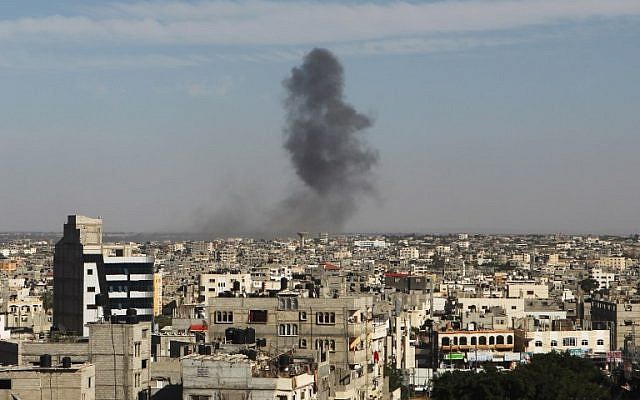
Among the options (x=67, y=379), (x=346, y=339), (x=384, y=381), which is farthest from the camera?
(x=384, y=381)

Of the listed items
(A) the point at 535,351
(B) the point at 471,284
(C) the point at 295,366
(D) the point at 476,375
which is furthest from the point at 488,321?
(B) the point at 471,284

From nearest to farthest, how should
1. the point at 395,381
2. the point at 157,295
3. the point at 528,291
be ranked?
the point at 395,381 < the point at 157,295 < the point at 528,291

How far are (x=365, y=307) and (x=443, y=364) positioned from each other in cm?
2667

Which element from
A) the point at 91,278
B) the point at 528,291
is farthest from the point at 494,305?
the point at 91,278

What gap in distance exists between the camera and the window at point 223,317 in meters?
65.7

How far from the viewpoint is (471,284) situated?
18188 cm

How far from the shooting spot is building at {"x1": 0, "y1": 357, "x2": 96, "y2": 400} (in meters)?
45.9

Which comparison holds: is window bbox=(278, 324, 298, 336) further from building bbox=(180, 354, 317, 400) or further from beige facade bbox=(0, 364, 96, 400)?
beige facade bbox=(0, 364, 96, 400)

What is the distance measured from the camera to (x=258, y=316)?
64.9 metres

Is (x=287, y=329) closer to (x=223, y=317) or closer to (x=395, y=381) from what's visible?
(x=223, y=317)

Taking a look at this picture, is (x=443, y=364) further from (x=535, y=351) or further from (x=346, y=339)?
(x=346, y=339)

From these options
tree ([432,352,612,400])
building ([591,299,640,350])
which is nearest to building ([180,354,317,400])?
tree ([432,352,612,400])

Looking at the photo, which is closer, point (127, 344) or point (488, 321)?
point (127, 344)

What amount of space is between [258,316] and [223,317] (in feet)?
5.13
